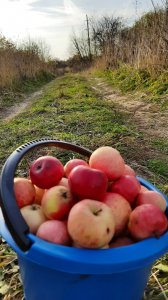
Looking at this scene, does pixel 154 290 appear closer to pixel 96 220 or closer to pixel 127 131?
pixel 96 220

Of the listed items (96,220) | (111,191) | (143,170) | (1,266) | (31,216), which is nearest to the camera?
(96,220)

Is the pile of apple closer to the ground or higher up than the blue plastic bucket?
higher up

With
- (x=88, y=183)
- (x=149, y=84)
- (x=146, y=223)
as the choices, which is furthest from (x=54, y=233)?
(x=149, y=84)

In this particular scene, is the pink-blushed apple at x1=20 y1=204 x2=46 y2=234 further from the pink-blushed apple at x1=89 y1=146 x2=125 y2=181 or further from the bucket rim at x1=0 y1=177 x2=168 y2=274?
the pink-blushed apple at x1=89 y1=146 x2=125 y2=181

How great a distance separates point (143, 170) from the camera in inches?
132

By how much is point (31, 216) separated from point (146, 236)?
0.45 metres

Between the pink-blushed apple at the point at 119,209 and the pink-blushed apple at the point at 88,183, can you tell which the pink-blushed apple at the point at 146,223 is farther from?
the pink-blushed apple at the point at 88,183

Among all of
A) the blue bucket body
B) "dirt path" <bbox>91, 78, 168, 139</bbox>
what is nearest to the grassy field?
"dirt path" <bbox>91, 78, 168, 139</bbox>

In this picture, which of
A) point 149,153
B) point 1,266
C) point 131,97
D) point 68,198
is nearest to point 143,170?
point 149,153

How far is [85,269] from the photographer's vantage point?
44.6 inches

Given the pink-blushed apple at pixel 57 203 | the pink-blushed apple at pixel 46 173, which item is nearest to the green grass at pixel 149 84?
the pink-blushed apple at pixel 46 173

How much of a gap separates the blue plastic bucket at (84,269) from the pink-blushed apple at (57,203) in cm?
17

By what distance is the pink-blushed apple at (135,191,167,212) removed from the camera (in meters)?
1.46

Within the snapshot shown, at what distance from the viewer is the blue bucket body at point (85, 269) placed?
114cm
